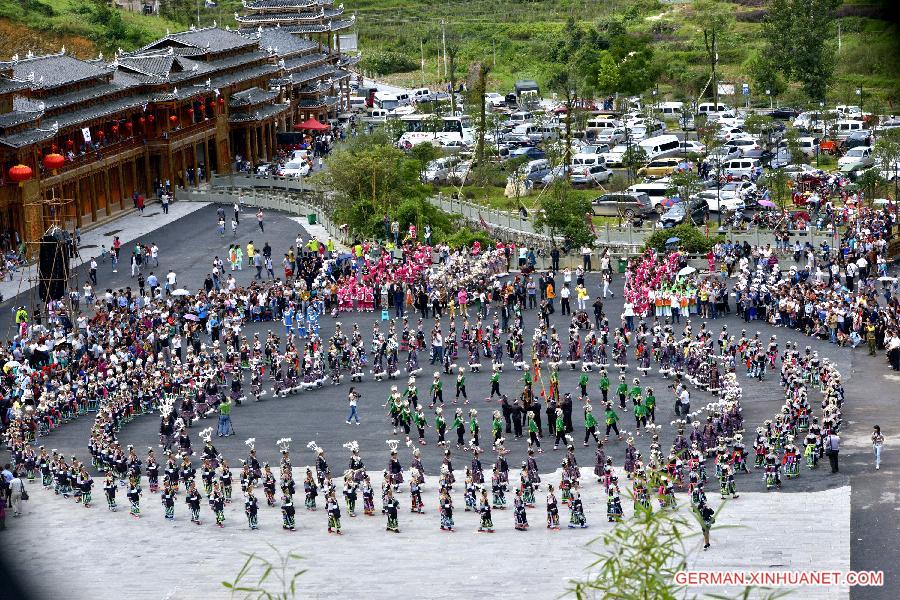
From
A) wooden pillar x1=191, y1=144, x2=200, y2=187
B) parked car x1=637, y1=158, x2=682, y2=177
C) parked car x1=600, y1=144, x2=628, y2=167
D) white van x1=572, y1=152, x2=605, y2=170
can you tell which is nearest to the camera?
parked car x1=637, y1=158, x2=682, y2=177

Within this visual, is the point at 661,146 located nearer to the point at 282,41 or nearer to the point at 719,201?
the point at 719,201

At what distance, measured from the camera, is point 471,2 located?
154250 millimetres

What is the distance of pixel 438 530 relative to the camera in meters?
31.2

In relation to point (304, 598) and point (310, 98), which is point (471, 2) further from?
point (304, 598)

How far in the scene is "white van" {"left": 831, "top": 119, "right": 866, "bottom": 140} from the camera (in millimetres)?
83625

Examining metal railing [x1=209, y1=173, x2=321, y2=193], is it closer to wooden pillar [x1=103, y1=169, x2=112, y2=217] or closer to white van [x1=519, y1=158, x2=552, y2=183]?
wooden pillar [x1=103, y1=169, x2=112, y2=217]

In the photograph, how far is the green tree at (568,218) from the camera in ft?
189

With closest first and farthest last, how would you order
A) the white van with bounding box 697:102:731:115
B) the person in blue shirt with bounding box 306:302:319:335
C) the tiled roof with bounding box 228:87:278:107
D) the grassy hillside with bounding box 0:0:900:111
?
1. the person in blue shirt with bounding box 306:302:319:335
2. the tiled roof with bounding box 228:87:278:107
3. the white van with bounding box 697:102:731:115
4. the grassy hillside with bounding box 0:0:900:111

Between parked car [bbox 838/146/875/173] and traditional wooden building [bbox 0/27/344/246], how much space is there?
36.6 meters

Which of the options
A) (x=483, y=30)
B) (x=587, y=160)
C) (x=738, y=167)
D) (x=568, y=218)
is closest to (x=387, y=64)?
(x=483, y=30)

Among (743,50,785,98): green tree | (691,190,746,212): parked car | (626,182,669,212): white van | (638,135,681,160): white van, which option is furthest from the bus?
(691,190,746,212): parked car

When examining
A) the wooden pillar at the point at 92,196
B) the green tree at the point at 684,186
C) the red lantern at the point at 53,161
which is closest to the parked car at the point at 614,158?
the green tree at the point at 684,186

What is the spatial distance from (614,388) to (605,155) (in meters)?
41.9

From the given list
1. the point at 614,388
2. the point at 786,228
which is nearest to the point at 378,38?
the point at 786,228
